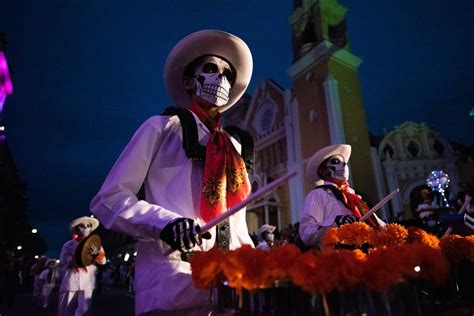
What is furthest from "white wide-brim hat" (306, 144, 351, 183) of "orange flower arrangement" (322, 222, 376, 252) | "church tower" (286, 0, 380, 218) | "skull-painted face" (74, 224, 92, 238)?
"church tower" (286, 0, 380, 218)

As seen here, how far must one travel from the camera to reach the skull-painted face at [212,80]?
220cm

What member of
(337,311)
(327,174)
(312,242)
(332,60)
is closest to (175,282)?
(337,311)

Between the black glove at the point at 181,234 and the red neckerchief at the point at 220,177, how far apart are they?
33 centimetres

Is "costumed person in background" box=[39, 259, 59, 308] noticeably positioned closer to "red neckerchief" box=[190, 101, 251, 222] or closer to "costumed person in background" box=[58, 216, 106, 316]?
"costumed person in background" box=[58, 216, 106, 316]

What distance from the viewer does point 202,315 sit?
153 centimetres

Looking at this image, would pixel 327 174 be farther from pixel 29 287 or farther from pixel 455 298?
pixel 29 287

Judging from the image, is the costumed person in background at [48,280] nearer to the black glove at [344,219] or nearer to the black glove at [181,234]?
the black glove at [344,219]

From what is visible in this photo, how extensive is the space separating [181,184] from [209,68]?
2.98 ft

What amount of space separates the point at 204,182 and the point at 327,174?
3119 mm

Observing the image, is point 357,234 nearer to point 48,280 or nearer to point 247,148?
point 247,148

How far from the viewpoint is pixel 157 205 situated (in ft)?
5.48

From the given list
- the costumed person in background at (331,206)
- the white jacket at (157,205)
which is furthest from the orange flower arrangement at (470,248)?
the costumed person in background at (331,206)

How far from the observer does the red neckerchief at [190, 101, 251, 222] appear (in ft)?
5.72

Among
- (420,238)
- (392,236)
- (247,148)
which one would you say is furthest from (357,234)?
(247,148)
